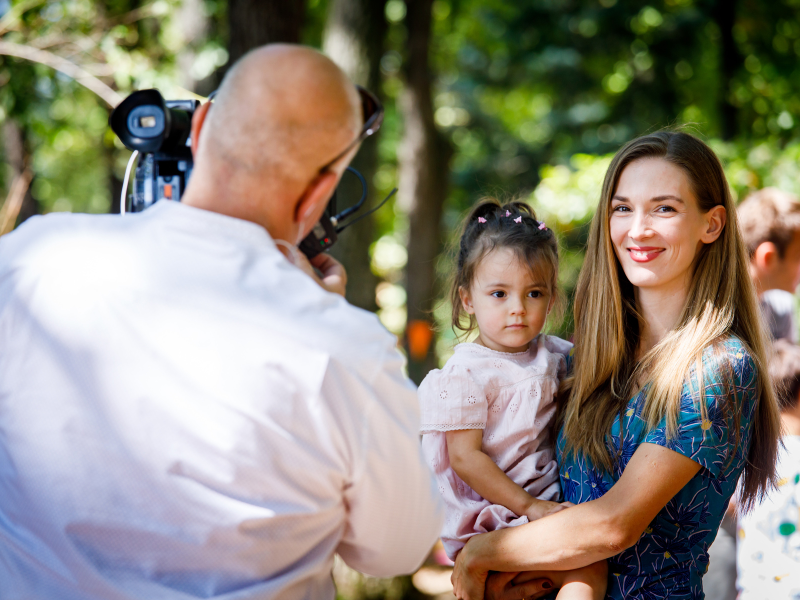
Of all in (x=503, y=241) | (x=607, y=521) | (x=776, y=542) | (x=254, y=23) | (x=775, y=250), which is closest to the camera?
(x=607, y=521)

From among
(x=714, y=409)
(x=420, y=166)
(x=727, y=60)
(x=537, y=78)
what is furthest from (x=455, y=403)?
(x=537, y=78)

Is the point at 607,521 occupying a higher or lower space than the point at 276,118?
lower

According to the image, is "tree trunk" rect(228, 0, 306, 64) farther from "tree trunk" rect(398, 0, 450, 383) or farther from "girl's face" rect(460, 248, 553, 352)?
"tree trunk" rect(398, 0, 450, 383)

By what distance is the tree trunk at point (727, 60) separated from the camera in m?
7.71

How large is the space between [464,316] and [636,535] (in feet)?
3.01

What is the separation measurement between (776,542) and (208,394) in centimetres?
221

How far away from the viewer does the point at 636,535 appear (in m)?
1.63

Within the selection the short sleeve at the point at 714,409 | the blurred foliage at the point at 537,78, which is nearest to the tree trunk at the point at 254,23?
the blurred foliage at the point at 537,78

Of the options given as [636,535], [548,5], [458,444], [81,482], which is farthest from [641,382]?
[548,5]

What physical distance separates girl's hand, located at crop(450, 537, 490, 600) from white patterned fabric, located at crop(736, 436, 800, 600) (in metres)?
1.17

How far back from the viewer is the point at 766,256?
3289 millimetres

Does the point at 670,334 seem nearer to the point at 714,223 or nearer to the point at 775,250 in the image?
the point at 714,223

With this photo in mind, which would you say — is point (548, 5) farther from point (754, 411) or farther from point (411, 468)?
point (411, 468)

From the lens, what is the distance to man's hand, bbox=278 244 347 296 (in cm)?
138
